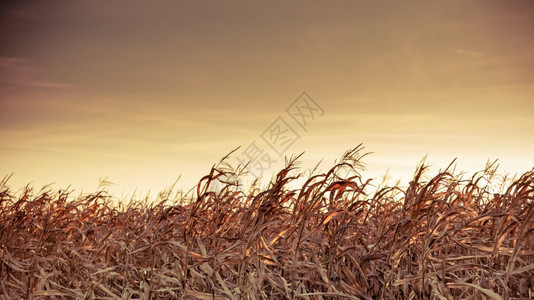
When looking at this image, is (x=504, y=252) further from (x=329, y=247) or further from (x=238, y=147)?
(x=238, y=147)

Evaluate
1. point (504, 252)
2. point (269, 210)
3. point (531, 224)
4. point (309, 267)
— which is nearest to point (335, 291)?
point (309, 267)

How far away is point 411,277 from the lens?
3943 millimetres

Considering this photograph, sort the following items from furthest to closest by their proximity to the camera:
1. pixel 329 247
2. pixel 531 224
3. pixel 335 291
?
pixel 329 247, pixel 335 291, pixel 531 224

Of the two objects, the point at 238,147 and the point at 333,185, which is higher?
the point at 238,147

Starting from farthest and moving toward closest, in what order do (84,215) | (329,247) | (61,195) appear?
(61,195), (84,215), (329,247)

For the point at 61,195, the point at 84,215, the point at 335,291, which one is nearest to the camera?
the point at 335,291

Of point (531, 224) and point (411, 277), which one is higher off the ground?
point (531, 224)

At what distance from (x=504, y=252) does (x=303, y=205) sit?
1.59m

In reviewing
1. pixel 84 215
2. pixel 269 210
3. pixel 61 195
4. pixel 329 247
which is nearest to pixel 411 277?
pixel 329 247

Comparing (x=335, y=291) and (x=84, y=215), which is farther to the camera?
(x=84, y=215)

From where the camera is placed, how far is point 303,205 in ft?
13.8

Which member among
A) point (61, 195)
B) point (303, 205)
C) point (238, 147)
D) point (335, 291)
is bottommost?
point (335, 291)

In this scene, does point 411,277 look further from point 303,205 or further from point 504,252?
point 303,205

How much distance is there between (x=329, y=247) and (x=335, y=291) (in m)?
0.41
